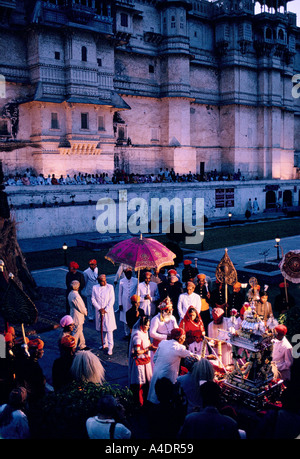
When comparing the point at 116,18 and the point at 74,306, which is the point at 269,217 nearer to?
the point at 116,18

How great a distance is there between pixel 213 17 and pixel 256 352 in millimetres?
45240

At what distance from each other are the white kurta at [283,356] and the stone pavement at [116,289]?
255 cm

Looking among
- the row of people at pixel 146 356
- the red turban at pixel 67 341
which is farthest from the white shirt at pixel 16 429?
the red turban at pixel 67 341

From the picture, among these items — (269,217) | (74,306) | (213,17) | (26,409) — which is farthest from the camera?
(213,17)

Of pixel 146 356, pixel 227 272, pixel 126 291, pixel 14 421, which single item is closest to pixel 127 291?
pixel 126 291

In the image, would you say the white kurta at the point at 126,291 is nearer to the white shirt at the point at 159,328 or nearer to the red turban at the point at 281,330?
the white shirt at the point at 159,328

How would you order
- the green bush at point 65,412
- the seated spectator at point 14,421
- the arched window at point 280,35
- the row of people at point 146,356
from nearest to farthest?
1. the seated spectator at point 14,421
2. the green bush at point 65,412
3. the row of people at point 146,356
4. the arched window at point 280,35

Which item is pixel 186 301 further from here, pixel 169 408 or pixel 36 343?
pixel 169 408

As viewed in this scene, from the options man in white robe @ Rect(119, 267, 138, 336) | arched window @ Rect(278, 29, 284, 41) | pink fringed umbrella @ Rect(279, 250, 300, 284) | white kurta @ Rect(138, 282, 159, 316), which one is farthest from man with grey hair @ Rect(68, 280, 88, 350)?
arched window @ Rect(278, 29, 284, 41)

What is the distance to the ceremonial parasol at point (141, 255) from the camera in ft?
30.3

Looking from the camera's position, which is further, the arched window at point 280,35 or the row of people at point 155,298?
the arched window at point 280,35

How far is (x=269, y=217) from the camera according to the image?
36.8m

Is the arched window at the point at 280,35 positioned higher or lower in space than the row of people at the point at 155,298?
higher
